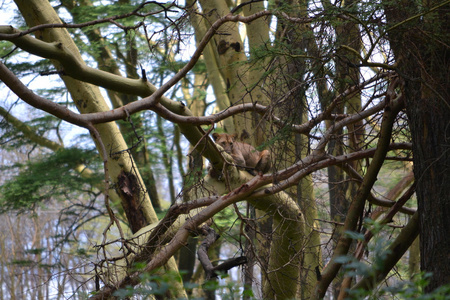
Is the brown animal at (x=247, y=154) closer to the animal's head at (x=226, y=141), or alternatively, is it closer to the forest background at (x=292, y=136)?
the animal's head at (x=226, y=141)

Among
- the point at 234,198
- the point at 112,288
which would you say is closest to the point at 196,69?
the point at 234,198

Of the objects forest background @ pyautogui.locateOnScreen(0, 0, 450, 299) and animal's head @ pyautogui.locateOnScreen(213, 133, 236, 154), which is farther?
animal's head @ pyautogui.locateOnScreen(213, 133, 236, 154)

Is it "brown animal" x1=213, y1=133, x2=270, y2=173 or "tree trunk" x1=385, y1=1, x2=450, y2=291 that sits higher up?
"brown animal" x1=213, y1=133, x2=270, y2=173

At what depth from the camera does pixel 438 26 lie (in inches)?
118

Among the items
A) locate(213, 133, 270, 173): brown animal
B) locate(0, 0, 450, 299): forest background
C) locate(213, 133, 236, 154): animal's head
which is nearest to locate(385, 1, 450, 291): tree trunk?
locate(0, 0, 450, 299): forest background

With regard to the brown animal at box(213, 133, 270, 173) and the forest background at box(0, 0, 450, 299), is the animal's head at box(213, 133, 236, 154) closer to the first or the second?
the brown animal at box(213, 133, 270, 173)

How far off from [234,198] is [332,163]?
0.91 meters

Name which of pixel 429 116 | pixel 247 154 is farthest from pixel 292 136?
pixel 247 154

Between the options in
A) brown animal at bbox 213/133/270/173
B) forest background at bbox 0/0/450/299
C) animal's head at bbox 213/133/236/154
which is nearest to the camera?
forest background at bbox 0/0/450/299

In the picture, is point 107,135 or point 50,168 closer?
point 107,135

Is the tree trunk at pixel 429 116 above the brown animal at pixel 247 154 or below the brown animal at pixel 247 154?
below

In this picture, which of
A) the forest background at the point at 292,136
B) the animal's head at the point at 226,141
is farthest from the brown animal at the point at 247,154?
the forest background at the point at 292,136

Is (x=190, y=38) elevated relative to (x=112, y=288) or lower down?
elevated

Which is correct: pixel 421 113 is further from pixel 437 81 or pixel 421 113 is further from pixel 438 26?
pixel 438 26
